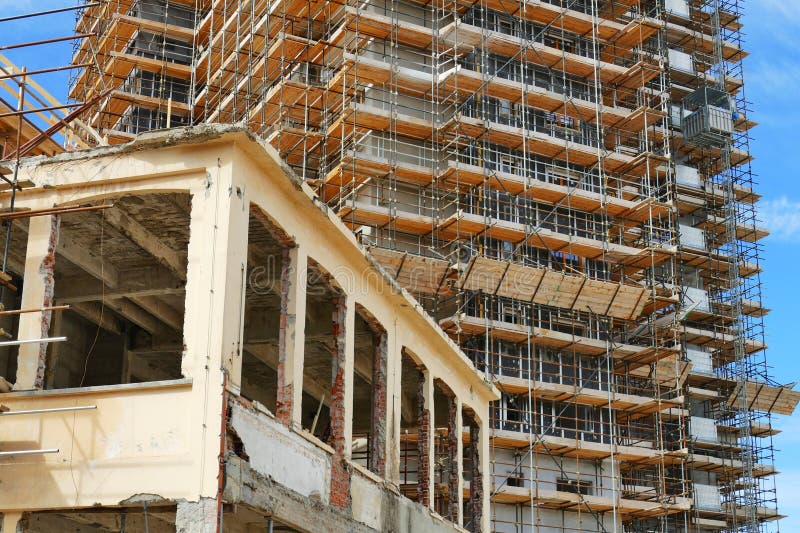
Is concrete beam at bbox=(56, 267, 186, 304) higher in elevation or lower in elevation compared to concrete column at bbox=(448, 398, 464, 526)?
higher

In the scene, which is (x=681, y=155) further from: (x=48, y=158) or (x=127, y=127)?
(x=48, y=158)

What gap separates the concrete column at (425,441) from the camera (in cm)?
2092

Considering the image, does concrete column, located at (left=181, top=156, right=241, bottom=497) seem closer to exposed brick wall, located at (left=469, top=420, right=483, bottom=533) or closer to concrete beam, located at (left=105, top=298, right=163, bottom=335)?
concrete beam, located at (left=105, top=298, right=163, bottom=335)

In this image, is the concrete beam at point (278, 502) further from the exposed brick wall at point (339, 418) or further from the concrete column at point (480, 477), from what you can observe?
the concrete column at point (480, 477)

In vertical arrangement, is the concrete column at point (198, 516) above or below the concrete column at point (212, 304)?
below

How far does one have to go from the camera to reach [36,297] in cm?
1419

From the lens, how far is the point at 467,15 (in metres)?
42.3

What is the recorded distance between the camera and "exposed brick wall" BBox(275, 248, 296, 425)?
14914 mm

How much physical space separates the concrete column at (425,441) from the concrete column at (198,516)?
874 centimetres

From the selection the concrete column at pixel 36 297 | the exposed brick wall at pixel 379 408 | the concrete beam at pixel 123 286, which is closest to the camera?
the concrete column at pixel 36 297

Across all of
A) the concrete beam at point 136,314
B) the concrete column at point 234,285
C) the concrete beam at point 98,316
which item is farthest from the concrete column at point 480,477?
the concrete column at point 234,285

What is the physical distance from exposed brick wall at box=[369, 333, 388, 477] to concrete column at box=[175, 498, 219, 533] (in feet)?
19.3

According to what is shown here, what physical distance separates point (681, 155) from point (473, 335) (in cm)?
1904

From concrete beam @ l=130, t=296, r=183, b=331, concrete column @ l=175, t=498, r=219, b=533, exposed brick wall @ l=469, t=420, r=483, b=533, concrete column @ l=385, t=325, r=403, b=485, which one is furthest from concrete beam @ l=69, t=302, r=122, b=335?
exposed brick wall @ l=469, t=420, r=483, b=533
